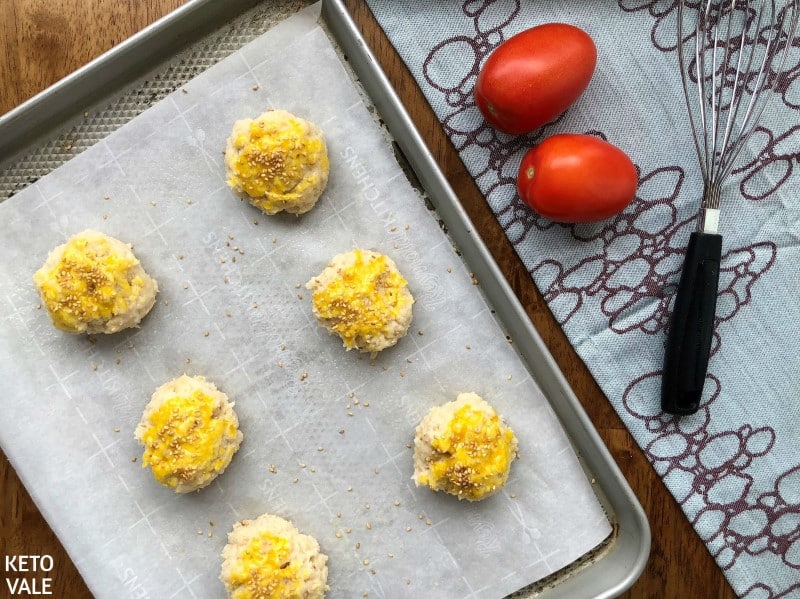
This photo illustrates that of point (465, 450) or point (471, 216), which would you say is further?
point (471, 216)

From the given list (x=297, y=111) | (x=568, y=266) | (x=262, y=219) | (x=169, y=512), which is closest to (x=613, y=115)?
(x=568, y=266)

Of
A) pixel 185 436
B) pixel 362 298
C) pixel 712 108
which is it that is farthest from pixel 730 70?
pixel 185 436

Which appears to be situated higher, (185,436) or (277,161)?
(277,161)

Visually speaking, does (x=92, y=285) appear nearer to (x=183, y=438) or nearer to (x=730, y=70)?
(x=183, y=438)

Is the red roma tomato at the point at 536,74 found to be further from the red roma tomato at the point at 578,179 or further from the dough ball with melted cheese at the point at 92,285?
the dough ball with melted cheese at the point at 92,285

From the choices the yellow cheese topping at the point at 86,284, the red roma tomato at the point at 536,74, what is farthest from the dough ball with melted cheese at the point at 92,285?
the red roma tomato at the point at 536,74
